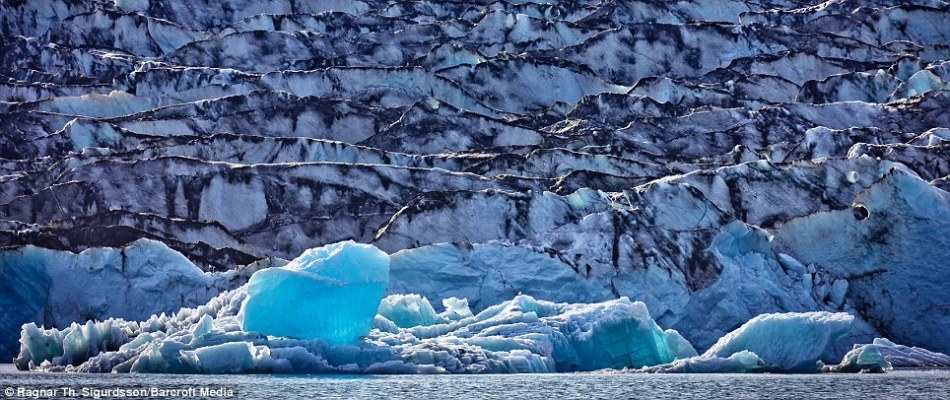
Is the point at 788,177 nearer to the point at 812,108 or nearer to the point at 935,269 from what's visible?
the point at 935,269

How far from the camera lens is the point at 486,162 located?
41.1 m

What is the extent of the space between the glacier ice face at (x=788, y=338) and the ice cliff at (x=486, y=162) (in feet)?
0.72

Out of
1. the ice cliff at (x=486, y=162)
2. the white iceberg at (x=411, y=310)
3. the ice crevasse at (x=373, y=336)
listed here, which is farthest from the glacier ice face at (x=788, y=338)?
the white iceberg at (x=411, y=310)

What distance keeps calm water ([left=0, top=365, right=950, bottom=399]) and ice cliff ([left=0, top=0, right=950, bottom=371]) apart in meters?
1.18

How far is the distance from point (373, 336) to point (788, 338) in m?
7.13

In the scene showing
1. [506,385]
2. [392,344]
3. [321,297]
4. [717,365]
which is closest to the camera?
[506,385]

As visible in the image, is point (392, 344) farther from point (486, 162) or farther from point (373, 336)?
point (486, 162)

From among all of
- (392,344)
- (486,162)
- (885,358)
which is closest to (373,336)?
(392,344)

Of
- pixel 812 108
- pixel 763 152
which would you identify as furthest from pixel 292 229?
pixel 812 108

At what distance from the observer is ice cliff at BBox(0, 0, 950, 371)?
1221 inches

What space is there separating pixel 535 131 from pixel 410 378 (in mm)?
19593

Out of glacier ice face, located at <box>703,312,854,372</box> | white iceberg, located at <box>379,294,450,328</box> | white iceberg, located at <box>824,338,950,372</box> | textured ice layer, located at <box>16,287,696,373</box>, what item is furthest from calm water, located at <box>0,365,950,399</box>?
white iceberg, located at <box>379,294,450,328</box>

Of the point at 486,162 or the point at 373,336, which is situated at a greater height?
the point at 486,162

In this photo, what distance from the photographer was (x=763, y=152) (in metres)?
42.3
